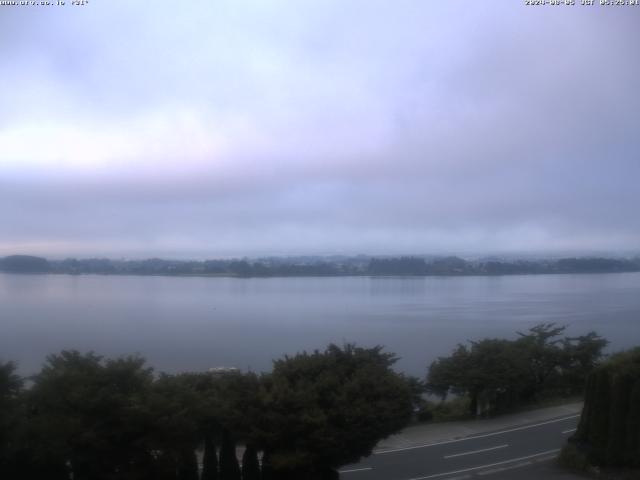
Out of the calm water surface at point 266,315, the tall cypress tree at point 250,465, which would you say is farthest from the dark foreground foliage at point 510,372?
the tall cypress tree at point 250,465

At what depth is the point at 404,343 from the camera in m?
35.7

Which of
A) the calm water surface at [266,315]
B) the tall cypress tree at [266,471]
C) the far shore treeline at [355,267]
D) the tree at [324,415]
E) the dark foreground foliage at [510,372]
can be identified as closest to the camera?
the tree at [324,415]

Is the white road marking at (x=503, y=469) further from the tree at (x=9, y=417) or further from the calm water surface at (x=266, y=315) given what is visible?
the calm water surface at (x=266, y=315)

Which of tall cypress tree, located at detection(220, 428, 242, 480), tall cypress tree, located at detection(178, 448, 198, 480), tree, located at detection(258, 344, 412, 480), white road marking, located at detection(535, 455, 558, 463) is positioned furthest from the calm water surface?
white road marking, located at detection(535, 455, 558, 463)

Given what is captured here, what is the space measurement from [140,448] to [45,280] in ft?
128

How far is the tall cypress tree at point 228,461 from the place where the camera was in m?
11.5

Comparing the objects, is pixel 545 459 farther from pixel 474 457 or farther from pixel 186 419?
pixel 186 419

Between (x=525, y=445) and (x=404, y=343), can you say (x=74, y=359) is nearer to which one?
(x=525, y=445)

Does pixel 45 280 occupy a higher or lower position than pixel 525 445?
higher

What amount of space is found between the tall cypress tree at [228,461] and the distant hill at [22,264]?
23.0 m

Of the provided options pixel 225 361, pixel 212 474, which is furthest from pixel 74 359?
pixel 225 361

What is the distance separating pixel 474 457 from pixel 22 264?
24909mm

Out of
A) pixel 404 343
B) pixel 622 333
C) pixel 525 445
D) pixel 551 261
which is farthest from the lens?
pixel 551 261

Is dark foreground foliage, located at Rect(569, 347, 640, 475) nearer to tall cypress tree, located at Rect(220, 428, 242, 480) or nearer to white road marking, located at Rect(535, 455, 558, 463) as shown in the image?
white road marking, located at Rect(535, 455, 558, 463)
